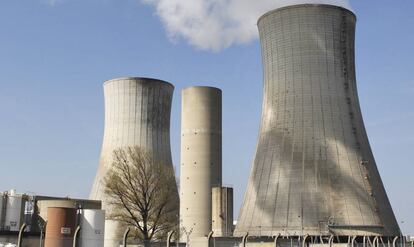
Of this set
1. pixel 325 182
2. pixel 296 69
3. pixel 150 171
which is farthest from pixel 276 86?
pixel 150 171

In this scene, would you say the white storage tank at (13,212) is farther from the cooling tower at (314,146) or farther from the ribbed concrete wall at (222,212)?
the ribbed concrete wall at (222,212)

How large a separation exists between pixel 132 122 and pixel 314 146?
13465mm

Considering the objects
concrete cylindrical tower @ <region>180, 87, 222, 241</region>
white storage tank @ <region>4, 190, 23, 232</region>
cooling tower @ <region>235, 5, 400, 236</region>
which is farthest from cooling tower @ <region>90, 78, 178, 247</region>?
cooling tower @ <region>235, 5, 400, 236</region>

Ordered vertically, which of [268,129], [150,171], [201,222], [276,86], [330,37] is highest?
[330,37]

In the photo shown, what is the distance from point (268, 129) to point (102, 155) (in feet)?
42.9

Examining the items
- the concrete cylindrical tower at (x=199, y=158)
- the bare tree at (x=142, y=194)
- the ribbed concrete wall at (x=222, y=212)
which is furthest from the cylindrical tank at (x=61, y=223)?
the concrete cylindrical tower at (x=199, y=158)

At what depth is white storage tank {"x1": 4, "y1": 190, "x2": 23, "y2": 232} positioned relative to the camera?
104 ft

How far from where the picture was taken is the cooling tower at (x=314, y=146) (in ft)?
94.5

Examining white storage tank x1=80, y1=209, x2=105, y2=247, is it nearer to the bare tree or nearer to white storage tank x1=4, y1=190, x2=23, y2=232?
the bare tree

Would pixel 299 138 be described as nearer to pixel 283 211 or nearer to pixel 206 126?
pixel 283 211

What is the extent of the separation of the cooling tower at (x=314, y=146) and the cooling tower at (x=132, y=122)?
9.38 m

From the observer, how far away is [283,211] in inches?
1139

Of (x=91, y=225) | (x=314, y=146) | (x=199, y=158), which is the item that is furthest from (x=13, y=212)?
(x=314, y=146)

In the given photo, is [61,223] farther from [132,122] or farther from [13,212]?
[132,122]
